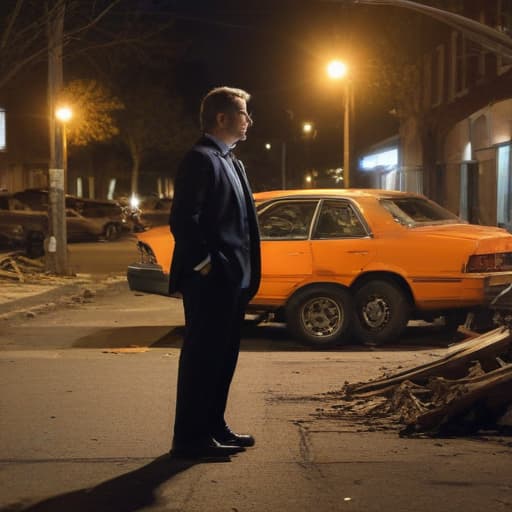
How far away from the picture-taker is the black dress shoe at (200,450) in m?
5.50

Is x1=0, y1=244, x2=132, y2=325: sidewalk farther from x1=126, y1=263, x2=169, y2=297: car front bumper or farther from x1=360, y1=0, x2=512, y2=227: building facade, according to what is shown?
x1=360, y1=0, x2=512, y2=227: building facade

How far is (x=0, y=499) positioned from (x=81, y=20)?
16812 mm

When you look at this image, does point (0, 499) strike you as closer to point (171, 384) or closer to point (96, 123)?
point (171, 384)

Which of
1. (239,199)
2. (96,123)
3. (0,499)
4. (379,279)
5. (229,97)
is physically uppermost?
(96,123)

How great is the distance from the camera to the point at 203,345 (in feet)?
17.9

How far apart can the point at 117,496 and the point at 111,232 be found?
97.5ft

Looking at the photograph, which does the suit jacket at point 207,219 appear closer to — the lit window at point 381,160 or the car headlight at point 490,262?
the car headlight at point 490,262

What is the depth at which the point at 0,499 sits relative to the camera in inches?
193

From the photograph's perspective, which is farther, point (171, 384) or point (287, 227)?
point (287, 227)

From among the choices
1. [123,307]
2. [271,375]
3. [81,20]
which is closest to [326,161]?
[81,20]

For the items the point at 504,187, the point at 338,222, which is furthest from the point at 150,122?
the point at 338,222

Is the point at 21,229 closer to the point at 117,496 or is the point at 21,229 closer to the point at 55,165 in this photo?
the point at 55,165

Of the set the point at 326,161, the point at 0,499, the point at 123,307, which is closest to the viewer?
the point at 0,499

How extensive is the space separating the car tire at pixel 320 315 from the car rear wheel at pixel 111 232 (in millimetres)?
23861
